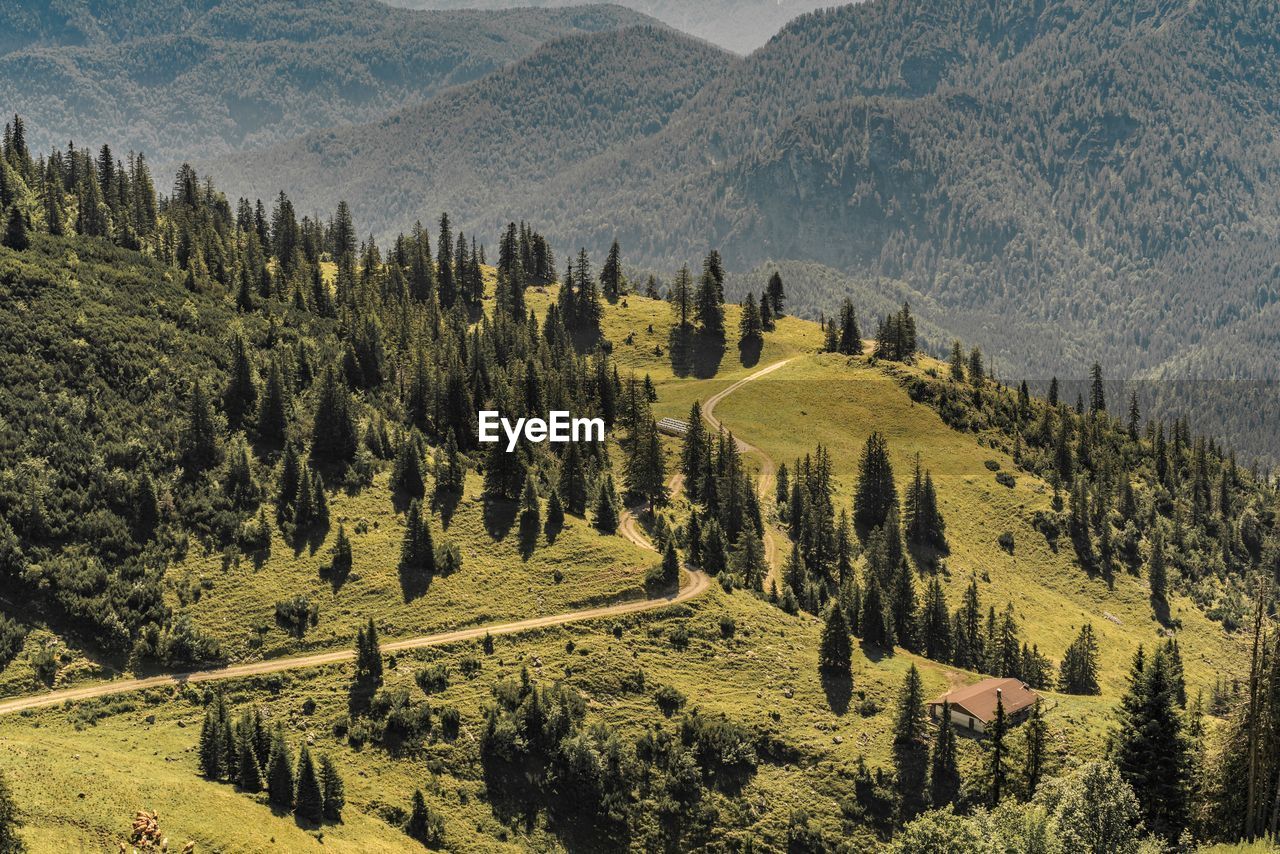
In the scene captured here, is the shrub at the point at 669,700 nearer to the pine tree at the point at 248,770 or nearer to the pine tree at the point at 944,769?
the pine tree at the point at 944,769

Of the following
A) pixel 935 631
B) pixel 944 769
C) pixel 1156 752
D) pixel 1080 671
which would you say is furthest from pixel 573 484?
pixel 1156 752

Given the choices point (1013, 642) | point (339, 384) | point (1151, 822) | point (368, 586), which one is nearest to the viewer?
point (1151, 822)

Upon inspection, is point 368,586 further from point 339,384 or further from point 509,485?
point 339,384

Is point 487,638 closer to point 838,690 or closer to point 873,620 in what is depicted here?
point 838,690

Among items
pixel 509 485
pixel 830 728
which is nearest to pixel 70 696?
pixel 509 485

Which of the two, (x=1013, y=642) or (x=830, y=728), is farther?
(x=1013, y=642)

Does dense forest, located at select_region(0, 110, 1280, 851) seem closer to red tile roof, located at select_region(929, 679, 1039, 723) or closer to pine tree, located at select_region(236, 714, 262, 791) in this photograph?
pine tree, located at select_region(236, 714, 262, 791)
